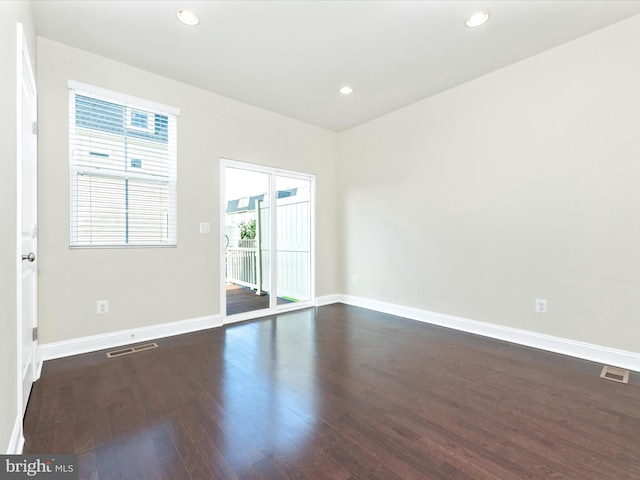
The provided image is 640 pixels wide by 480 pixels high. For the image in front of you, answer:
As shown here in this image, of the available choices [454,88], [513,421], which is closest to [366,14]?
[454,88]

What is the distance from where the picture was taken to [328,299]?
507cm

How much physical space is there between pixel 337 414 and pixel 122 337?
2.44 meters

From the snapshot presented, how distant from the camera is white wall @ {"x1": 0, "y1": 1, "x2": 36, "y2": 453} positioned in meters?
1.33

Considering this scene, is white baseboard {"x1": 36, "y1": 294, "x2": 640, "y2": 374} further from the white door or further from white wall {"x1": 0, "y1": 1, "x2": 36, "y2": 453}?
white wall {"x1": 0, "y1": 1, "x2": 36, "y2": 453}

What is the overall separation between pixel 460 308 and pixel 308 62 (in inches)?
128

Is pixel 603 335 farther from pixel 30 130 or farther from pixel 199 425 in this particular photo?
pixel 30 130

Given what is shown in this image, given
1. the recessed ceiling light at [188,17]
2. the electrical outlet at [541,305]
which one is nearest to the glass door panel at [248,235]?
the recessed ceiling light at [188,17]

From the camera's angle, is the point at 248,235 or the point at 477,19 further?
the point at 248,235

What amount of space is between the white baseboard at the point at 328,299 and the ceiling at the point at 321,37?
3083mm

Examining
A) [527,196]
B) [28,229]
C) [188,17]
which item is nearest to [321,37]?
[188,17]

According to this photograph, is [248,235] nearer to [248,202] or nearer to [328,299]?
[248,202]

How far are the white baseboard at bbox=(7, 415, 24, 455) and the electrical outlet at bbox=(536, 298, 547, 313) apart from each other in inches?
157

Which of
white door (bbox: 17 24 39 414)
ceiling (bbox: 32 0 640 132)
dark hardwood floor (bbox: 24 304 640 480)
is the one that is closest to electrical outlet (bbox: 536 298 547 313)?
dark hardwood floor (bbox: 24 304 640 480)

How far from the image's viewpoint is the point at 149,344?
313cm
